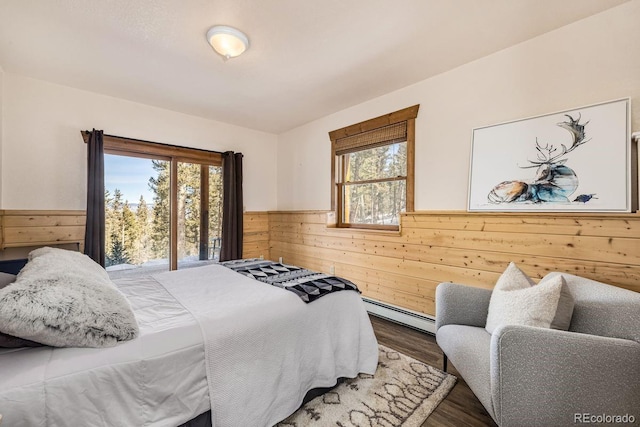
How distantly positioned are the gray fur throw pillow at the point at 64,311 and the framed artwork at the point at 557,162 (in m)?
2.65

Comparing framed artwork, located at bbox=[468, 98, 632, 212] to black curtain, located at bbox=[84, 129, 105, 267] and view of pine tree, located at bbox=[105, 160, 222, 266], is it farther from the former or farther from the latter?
black curtain, located at bbox=[84, 129, 105, 267]

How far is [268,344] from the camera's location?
1471 millimetres

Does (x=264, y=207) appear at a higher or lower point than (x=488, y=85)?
lower

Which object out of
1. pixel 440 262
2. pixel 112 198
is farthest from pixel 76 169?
pixel 440 262

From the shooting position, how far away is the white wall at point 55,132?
2.70 meters

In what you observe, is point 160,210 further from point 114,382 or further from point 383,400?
point 383,400

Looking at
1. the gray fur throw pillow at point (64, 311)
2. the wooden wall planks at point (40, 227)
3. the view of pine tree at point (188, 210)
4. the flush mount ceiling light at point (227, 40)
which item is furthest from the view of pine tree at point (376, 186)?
the wooden wall planks at point (40, 227)

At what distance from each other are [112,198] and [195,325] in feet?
9.20

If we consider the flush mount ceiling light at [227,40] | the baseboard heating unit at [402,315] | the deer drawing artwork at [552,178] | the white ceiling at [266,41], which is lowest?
the baseboard heating unit at [402,315]

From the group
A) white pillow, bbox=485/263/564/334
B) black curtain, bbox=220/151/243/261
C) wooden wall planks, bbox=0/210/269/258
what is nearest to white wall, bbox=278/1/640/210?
white pillow, bbox=485/263/564/334

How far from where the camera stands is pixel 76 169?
3029 millimetres

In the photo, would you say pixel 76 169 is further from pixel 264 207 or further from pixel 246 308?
pixel 246 308

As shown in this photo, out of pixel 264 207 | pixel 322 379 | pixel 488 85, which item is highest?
pixel 488 85

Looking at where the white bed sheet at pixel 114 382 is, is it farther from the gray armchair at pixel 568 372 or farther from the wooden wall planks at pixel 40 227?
the wooden wall planks at pixel 40 227
